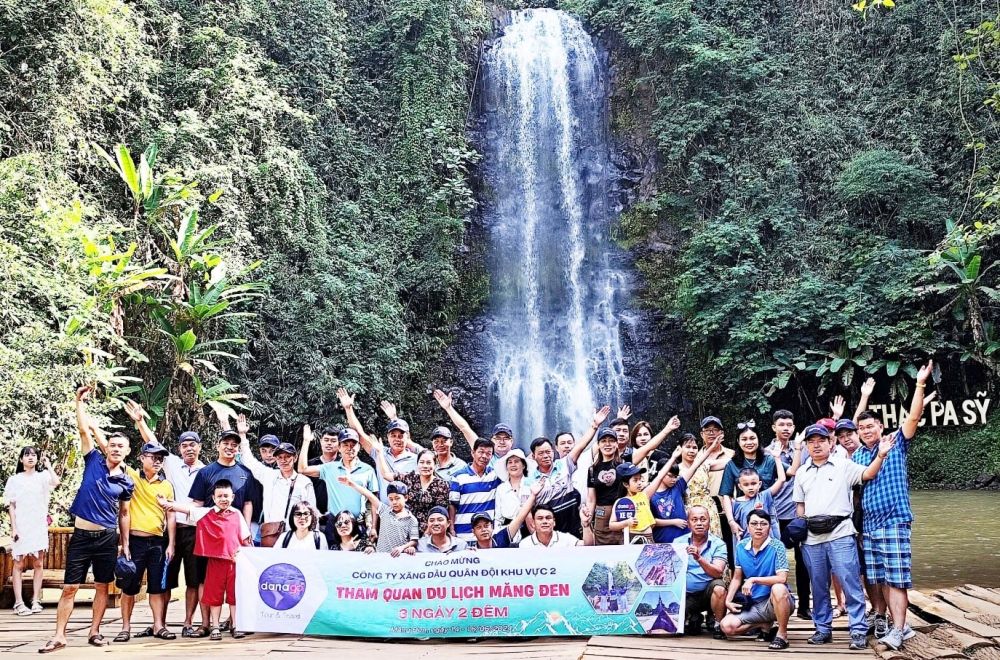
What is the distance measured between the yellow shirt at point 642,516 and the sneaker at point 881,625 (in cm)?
175

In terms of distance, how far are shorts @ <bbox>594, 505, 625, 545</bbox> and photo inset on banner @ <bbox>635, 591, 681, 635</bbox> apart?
20.4 inches

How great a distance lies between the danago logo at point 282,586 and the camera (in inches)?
270

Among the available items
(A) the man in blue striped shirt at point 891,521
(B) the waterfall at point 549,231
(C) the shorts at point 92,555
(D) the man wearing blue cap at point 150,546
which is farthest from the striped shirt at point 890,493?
(B) the waterfall at point 549,231

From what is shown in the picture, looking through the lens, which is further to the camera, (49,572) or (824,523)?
(49,572)

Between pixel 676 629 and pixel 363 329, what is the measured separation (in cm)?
1305

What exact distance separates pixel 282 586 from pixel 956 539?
970cm

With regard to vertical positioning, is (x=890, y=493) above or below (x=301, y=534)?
above

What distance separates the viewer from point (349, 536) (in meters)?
7.17

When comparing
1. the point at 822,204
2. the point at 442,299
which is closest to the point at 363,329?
the point at 442,299

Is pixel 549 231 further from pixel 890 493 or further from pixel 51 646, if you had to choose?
pixel 51 646

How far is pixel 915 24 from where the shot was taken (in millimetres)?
21906

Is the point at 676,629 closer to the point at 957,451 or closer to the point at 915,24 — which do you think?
the point at 957,451

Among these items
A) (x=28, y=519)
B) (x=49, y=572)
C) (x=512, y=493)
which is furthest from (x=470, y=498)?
(x=49, y=572)

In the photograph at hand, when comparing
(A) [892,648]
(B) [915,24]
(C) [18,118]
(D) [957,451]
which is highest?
(B) [915,24]
